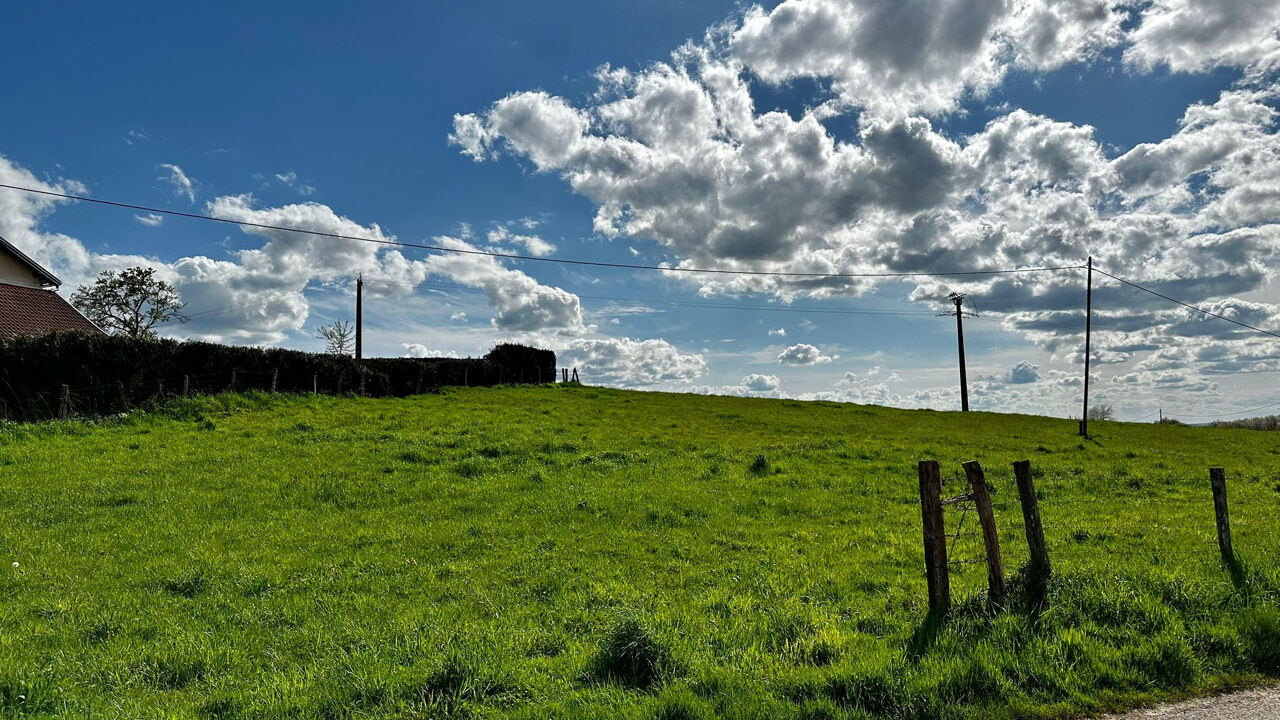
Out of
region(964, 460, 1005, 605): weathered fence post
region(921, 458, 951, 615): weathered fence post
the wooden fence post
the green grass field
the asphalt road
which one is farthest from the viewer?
the wooden fence post

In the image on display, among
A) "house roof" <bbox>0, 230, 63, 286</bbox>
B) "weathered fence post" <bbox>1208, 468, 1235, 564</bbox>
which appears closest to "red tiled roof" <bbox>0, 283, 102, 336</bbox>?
"house roof" <bbox>0, 230, 63, 286</bbox>

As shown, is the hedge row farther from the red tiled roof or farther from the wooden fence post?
the wooden fence post

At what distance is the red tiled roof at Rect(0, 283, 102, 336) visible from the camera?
113 ft

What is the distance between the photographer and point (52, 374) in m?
26.1

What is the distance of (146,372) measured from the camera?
2866 cm

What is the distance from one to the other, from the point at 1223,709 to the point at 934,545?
250cm

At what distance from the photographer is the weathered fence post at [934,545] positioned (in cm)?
700

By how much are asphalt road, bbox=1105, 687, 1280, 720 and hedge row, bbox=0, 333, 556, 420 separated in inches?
1285

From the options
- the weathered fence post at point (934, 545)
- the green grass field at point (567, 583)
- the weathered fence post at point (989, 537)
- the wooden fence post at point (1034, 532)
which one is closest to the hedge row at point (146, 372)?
the green grass field at point (567, 583)

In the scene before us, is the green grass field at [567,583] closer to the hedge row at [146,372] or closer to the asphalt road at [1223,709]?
the asphalt road at [1223,709]

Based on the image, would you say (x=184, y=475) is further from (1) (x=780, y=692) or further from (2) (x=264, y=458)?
(1) (x=780, y=692)

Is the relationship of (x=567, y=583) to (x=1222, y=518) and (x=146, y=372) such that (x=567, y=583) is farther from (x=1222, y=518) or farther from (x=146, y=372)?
(x=146, y=372)

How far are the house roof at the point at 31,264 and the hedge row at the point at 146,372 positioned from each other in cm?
1761

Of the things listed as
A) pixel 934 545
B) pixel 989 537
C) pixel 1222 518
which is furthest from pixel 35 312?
pixel 1222 518
